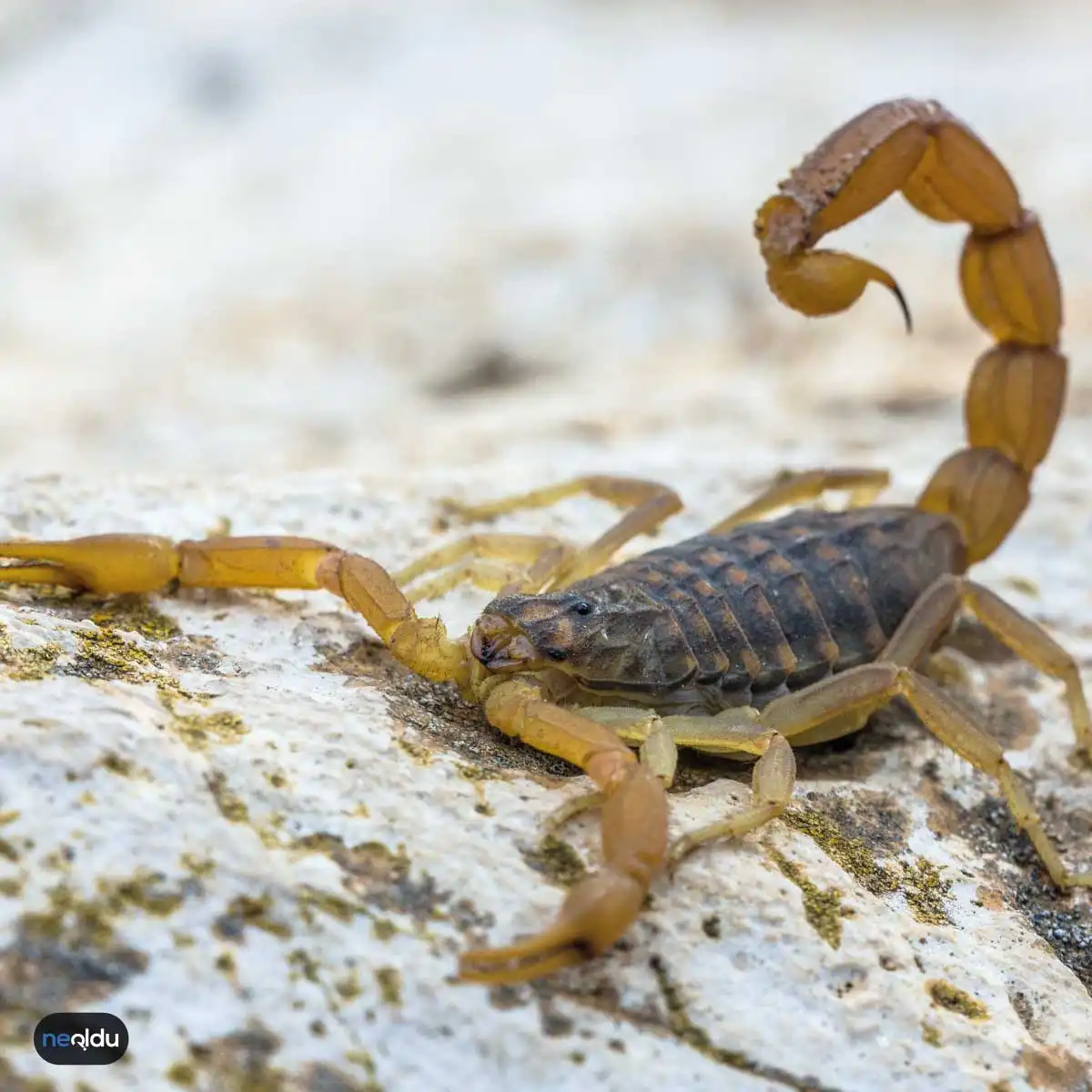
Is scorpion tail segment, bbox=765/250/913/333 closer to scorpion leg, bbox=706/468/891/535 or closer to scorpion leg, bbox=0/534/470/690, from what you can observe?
scorpion leg, bbox=706/468/891/535

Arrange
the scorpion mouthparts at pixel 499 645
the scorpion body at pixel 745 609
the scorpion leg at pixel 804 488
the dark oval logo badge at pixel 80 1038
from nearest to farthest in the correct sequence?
the dark oval logo badge at pixel 80 1038
the scorpion mouthparts at pixel 499 645
the scorpion body at pixel 745 609
the scorpion leg at pixel 804 488

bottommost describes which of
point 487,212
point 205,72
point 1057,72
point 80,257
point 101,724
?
point 101,724

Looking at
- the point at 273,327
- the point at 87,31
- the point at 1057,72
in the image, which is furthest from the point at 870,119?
the point at 87,31

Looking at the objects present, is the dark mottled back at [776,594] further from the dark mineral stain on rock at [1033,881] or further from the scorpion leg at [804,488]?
the dark mineral stain on rock at [1033,881]

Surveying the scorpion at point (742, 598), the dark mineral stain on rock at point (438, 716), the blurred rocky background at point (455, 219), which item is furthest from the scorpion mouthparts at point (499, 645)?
the blurred rocky background at point (455, 219)

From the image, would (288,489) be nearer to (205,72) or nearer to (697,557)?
(697,557)

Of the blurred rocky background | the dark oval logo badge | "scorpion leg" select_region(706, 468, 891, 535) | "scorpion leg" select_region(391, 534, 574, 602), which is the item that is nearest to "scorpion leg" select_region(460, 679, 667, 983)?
the dark oval logo badge
